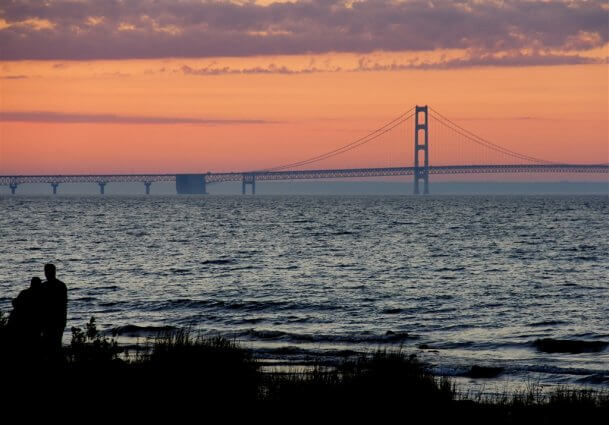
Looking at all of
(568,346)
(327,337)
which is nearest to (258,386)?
(327,337)

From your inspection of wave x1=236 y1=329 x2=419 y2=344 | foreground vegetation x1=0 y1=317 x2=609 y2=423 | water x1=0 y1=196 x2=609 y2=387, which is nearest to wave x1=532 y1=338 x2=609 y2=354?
water x1=0 y1=196 x2=609 y2=387

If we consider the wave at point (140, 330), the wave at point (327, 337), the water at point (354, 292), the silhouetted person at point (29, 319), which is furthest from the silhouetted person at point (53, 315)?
the wave at point (327, 337)

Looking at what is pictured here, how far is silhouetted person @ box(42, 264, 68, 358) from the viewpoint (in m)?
11.0

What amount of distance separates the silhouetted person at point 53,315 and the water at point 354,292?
560 centimetres

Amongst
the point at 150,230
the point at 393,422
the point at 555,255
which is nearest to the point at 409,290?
the point at 555,255

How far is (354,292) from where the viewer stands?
28328 millimetres

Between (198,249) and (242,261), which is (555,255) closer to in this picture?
(242,261)

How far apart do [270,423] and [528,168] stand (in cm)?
14605

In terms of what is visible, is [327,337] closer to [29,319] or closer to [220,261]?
[29,319]

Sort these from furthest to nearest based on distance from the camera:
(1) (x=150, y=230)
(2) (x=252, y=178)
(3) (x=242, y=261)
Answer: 1. (2) (x=252, y=178)
2. (1) (x=150, y=230)
3. (3) (x=242, y=261)

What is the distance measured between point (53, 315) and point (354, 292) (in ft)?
58.3

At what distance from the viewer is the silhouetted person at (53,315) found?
36.2 ft

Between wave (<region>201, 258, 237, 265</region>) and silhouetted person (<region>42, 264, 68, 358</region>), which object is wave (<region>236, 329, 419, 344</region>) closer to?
silhouetted person (<region>42, 264, 68, 358</region>)

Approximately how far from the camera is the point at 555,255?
43750 mm
